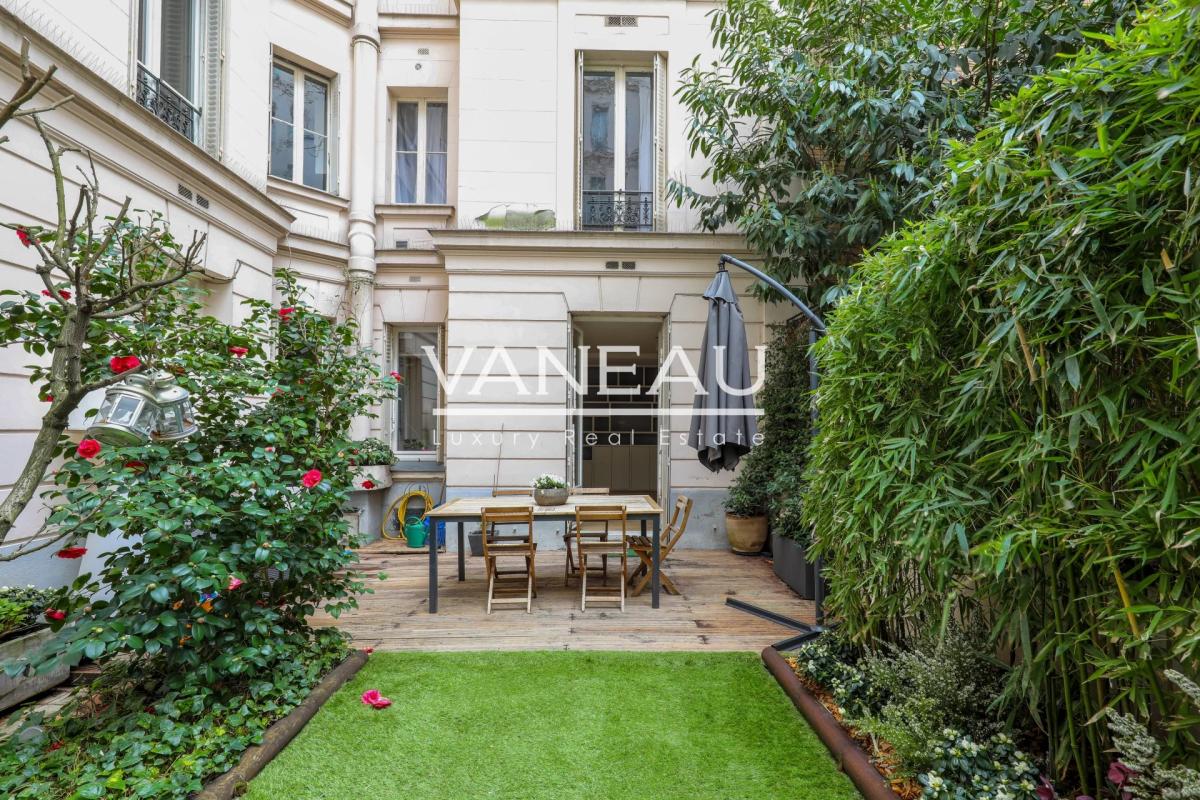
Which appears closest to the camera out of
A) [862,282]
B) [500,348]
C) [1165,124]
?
[1165,124]

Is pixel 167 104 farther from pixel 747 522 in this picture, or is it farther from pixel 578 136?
pixel 747 522

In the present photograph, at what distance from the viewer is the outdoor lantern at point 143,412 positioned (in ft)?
7.73

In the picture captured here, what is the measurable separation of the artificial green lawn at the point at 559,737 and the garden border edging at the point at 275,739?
0.16 ft

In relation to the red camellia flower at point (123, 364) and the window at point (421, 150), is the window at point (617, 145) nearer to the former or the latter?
the window at point (421, 150)

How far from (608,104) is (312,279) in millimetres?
4441

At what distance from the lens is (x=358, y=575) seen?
10.8ft

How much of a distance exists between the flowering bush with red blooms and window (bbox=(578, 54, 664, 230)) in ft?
14.4

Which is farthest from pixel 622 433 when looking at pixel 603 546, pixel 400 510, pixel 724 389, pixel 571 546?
pixel 724 389

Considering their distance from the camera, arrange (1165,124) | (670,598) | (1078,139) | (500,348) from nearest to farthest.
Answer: (1165,124), (1078,139), (670,598), (500,348)

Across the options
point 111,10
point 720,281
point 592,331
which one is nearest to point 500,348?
point 592,331

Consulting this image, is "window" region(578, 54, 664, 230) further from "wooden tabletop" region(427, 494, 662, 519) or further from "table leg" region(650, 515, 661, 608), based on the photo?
"table leg" region(650, 515, 661, 608)

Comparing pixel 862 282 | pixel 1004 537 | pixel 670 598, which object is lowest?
pixel 670 598

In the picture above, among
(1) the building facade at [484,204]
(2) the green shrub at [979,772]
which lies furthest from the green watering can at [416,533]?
(2) the green shrub at [979,772]

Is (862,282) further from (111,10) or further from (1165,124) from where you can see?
(111,10)
